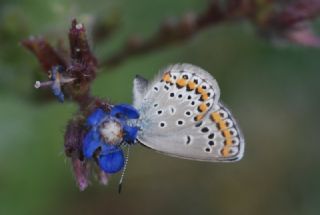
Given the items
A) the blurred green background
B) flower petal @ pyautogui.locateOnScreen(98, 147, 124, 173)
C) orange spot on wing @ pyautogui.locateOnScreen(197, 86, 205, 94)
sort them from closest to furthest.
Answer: flower petal @ pyautogui.locateOnScreen(98, 147, 124, 173)
orange spot on wing @ pyautogui.locateOnScreen(197, 86, 205, 94)
the blurred green background

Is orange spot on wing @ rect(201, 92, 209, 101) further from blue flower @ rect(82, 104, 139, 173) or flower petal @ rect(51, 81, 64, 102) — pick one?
flower petal @ rect(51, 81, 64, 102)

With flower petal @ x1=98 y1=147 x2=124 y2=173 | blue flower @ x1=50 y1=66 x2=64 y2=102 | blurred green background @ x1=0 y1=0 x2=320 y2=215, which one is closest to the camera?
flower petal @ x1=98 y1=147 x2=124 y2=173

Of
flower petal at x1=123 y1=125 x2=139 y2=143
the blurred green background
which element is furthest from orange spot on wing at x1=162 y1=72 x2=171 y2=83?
the blurred green background

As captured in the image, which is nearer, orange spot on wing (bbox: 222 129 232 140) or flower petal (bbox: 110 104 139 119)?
flower petal (bbox: 110 104 139 119)

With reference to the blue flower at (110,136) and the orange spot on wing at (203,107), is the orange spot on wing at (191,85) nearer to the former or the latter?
the orange spot on wing at (203,107)

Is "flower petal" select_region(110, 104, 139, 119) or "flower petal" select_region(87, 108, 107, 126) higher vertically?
"flower petal" select_region(110, 104, 139, 119)

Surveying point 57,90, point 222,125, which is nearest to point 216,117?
point 222,125

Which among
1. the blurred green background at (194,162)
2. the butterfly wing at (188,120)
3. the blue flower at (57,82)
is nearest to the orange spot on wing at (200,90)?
the butterfly wing at (188,120)

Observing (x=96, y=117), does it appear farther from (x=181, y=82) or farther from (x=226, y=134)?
(x=226, y=134)

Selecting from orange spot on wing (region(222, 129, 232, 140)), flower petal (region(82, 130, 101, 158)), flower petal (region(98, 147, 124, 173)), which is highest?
orange spot on wing (region(222, 129, 232, 140))
